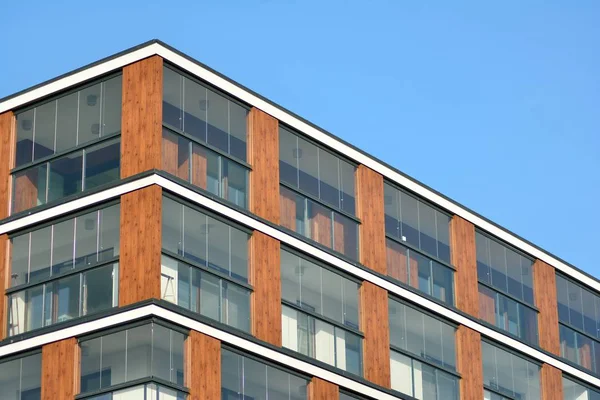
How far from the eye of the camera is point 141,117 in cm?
4041

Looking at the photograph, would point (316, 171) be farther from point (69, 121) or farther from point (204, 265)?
point (69, 121)

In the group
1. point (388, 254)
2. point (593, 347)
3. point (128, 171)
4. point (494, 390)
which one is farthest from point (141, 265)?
point (593, 347)

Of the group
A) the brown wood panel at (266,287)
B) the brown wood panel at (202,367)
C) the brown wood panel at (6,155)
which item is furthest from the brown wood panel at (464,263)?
the brown wood panel at (6,155)

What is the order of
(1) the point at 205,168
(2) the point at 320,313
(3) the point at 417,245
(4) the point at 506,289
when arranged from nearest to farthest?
(1) the point at 205,168 < (2) the point at 320,313 < (3) the point at 417,245 < (4) the point at 506,289

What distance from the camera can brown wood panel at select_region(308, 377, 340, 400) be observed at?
139ft

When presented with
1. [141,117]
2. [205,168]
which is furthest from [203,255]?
[141,117]

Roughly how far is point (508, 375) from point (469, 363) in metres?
2.26

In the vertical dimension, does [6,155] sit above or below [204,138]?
above

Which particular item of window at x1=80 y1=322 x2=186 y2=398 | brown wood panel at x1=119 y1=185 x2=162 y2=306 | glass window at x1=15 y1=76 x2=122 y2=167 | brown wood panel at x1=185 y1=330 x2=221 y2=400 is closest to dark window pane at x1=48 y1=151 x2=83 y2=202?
glass window at x1=15 y1=76 x2=122 y2=167

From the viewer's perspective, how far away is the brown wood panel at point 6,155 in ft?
140

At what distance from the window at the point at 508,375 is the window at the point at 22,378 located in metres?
15.0

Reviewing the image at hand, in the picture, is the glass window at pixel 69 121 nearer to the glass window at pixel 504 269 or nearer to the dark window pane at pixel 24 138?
the dark window pane at pixel 24 138

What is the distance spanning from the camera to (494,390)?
49000 millimetres

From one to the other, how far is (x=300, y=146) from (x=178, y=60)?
16.9 ft
